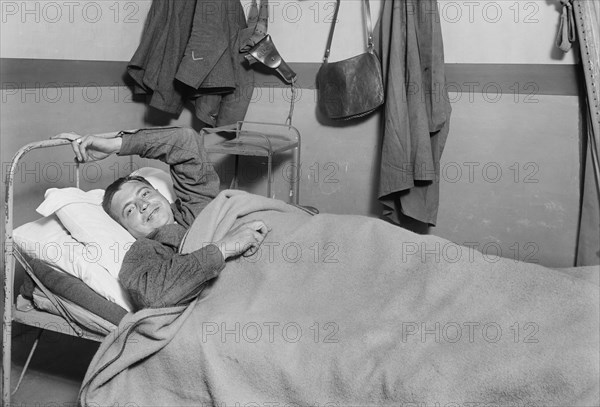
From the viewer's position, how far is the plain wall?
265 cm

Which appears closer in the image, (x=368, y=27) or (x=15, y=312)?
(x=15, y=312)

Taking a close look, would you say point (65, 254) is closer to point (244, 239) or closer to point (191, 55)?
point (244, 239)

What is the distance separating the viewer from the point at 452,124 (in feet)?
9.46

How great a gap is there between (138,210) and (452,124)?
1.46 meters

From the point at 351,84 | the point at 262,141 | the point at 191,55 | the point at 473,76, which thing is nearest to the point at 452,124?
the point at 473,76

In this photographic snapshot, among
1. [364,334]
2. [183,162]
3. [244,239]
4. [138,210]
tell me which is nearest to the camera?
[364,334]

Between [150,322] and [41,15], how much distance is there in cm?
145

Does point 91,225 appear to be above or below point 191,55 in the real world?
below

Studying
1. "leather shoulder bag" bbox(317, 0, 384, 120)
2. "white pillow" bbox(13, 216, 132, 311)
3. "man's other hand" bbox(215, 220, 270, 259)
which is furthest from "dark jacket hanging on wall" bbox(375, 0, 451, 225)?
"white pillow" bbox(13, 216, 132, 311)

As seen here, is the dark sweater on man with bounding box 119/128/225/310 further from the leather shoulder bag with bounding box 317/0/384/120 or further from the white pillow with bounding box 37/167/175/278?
the leather shoulder bag with bounding box 317/0/384/120

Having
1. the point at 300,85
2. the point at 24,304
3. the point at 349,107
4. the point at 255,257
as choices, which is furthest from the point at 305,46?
the point at 24,304

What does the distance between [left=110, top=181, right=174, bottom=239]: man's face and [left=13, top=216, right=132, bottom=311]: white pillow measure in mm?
157

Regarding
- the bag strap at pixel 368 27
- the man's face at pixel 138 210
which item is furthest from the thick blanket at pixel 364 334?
the bag strap at pixel 368 27

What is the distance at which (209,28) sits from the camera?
2.93m
